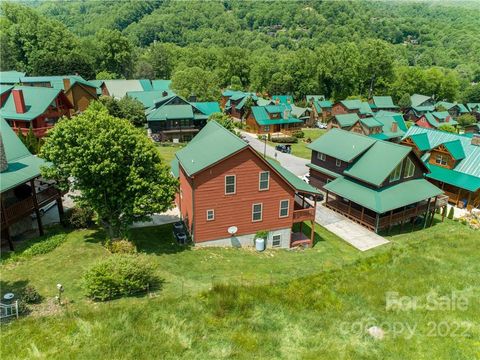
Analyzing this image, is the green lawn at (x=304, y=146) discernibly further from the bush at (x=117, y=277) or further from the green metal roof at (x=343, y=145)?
the bush at (x=117, y=277)

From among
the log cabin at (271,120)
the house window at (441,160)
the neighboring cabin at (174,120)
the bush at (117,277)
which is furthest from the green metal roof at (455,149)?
the neighboring cabin at (174,120)

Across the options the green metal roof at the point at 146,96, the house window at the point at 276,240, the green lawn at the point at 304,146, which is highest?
the green metal roof at the point at 146,96

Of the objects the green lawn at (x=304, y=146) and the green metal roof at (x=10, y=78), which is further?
the green metal roof at (x=10, y=78)

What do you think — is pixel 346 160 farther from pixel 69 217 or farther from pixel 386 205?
pixel 69 217

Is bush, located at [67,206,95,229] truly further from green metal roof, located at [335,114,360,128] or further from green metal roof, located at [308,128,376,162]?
green metal roof, located at [335,114,360,128]

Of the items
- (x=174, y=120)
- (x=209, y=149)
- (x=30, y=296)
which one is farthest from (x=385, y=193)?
(x=174, y=120)

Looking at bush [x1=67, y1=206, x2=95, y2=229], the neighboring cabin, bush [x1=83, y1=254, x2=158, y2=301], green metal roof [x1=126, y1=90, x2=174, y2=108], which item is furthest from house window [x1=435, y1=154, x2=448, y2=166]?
green metal roof [x1=126, y1=90, x2=174, y2=108]
